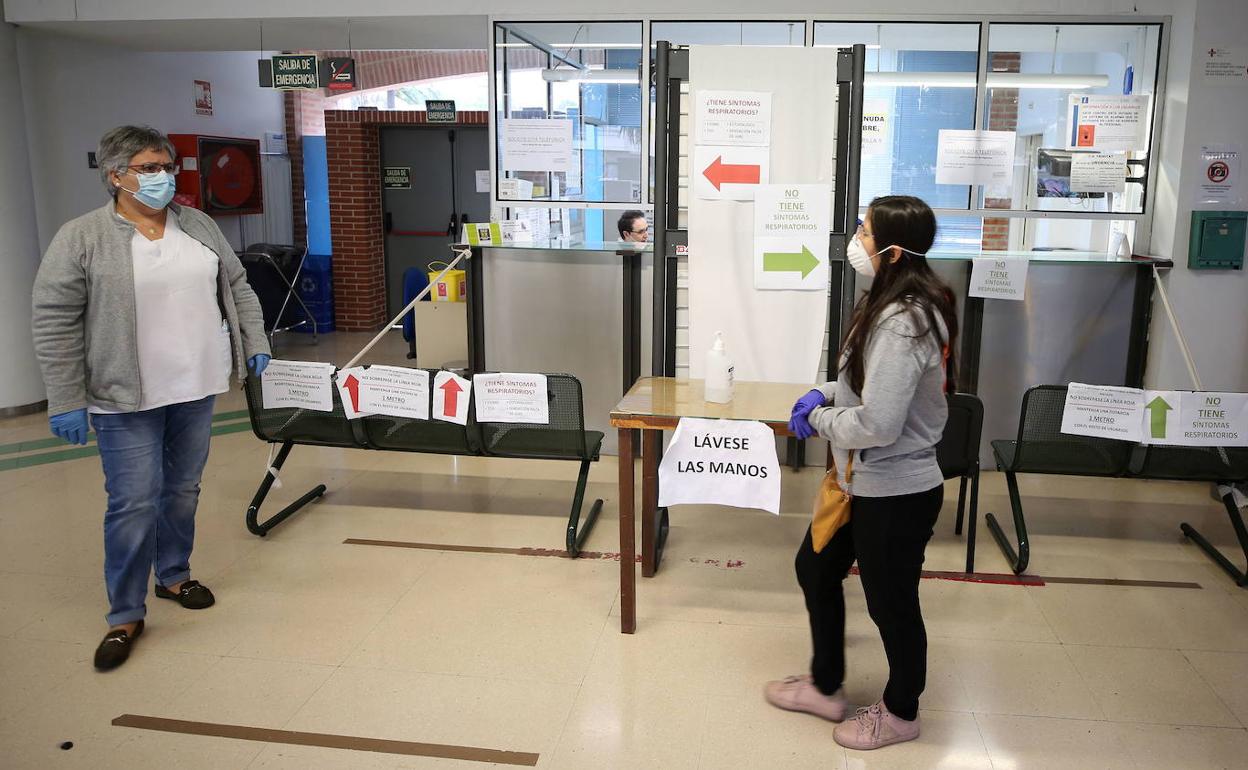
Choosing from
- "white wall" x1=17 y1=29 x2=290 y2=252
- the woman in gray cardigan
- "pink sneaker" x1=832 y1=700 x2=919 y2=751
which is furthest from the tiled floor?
"white wall" x1=17 y1=29 x2=290 y2=252

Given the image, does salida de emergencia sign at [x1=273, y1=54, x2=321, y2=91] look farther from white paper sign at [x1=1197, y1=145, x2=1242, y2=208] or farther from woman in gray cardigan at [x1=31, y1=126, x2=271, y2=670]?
white paper sign at [x1=1197, y1=145, x2=1242, y2=208]

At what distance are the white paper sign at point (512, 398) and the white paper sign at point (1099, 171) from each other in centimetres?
315

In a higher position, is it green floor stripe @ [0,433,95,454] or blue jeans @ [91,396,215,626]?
blue jeans @ [91,396,215,626]

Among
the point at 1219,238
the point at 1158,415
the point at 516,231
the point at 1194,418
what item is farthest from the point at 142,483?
the point at 1219,238

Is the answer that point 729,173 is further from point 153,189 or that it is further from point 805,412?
point 153,189

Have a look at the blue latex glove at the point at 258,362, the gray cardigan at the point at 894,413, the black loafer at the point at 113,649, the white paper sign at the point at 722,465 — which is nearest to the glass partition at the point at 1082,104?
the white paper sign at the point at 722,465

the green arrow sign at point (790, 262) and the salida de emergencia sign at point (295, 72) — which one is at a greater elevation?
the salida de emergencia sign at point (295, 72)

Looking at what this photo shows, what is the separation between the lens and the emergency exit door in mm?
9156

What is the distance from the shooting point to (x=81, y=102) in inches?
251

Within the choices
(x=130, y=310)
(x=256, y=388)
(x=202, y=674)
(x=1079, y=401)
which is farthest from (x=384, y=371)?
(x=1079, y=401)

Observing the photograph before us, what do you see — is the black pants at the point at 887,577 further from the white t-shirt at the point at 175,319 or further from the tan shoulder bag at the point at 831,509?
the white t-shirt at the point at 175,319

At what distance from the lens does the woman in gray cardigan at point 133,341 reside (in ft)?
9.33

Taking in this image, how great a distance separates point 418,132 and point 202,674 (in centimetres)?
703

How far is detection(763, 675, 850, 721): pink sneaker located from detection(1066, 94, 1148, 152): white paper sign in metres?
3.61
